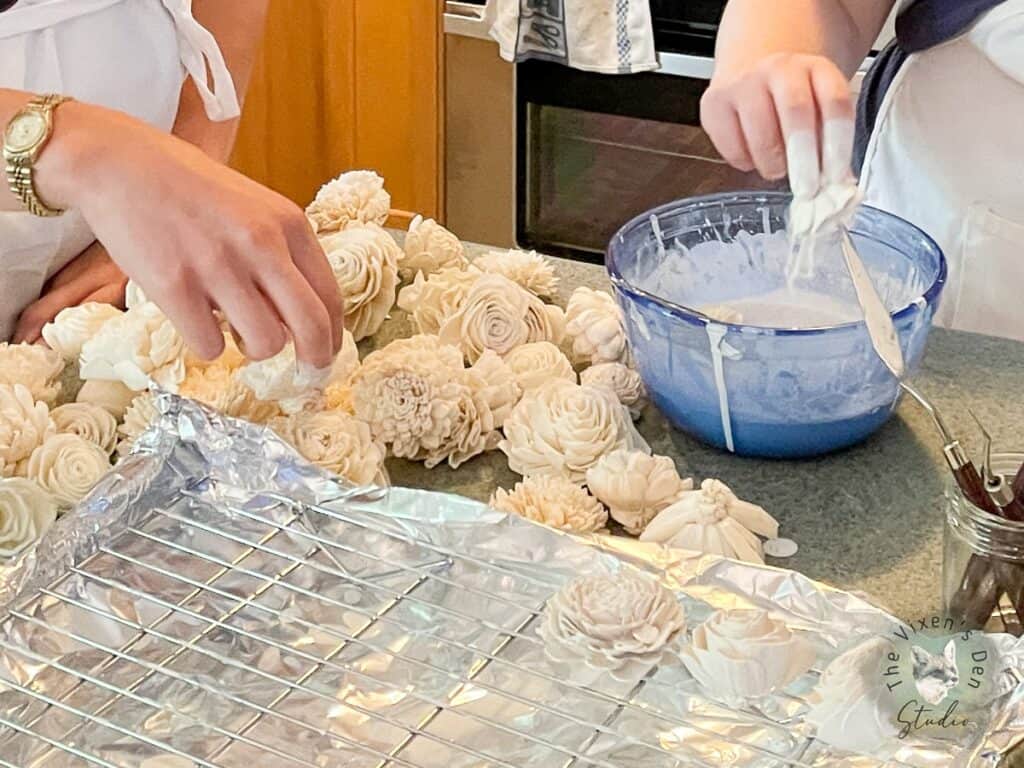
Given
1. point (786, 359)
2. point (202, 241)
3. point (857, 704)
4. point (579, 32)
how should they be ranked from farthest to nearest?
point (579, 32) < point (786, 359) < point (202, 241) < point (857, 704)

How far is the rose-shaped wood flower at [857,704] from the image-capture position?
1.95 ft

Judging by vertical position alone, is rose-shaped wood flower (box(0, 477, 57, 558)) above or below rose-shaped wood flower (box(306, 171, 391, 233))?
below

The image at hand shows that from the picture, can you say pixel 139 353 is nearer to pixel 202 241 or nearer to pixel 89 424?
pixel 89 424

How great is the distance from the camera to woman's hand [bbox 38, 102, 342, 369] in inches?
28.4

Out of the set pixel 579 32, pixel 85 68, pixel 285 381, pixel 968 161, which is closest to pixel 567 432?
pixel 285 381

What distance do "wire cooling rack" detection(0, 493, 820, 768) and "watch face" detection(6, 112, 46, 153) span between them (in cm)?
Answer: 22

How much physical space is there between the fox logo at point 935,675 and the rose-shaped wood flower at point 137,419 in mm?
480

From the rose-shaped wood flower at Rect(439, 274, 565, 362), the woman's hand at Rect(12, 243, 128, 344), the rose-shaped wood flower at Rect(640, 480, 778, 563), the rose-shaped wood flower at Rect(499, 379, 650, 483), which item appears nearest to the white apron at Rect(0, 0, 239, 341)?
the woman's hand at Rect(12, 243, 128, 344)

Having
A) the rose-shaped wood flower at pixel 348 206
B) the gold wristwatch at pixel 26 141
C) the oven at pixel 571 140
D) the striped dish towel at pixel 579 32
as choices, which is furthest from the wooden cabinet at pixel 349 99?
the gold wristwatch at pixel 26 141

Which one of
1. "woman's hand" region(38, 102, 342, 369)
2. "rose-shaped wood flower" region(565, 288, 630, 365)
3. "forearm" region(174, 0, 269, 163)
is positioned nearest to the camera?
"woman's hand" region(38, 102, 342, 369)

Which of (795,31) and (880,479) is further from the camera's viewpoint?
(795,31)

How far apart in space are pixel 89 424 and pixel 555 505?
11.8 inches

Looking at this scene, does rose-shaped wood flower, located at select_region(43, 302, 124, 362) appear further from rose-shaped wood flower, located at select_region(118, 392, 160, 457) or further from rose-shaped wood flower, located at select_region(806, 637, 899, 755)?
rose-shaped wood flower, located at select_region(806, 637, 899, 755)

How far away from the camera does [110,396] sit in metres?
0.89
